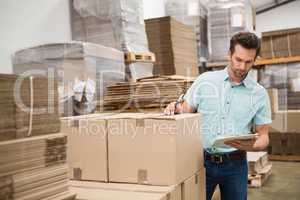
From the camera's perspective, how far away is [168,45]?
481 centimetres

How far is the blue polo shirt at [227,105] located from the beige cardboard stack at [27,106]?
1.41m

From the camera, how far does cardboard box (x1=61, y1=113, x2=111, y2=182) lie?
7.95ft

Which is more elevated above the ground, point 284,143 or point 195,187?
point 195,187

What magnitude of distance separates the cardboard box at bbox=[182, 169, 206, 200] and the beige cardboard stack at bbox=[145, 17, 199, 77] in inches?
88.3

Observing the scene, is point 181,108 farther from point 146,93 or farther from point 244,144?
point 146,93

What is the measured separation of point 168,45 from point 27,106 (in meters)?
3.34

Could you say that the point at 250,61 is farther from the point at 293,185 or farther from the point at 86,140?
the point at 293,185

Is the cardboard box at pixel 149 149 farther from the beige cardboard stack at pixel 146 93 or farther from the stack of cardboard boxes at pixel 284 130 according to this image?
the stack of cardboard boxes at pixel 284 130


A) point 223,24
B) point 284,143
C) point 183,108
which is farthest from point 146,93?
point 284,143

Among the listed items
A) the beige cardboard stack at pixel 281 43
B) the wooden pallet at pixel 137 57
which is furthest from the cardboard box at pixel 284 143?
the wooden pallet at pixel 137 57

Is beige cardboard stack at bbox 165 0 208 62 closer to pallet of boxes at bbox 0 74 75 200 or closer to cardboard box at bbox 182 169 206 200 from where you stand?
cardboard box at bbox 182 169 206 200

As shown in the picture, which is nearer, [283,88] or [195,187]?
[195,187]

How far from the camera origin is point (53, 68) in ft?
10.9

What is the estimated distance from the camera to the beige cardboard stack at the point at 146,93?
3.44m
